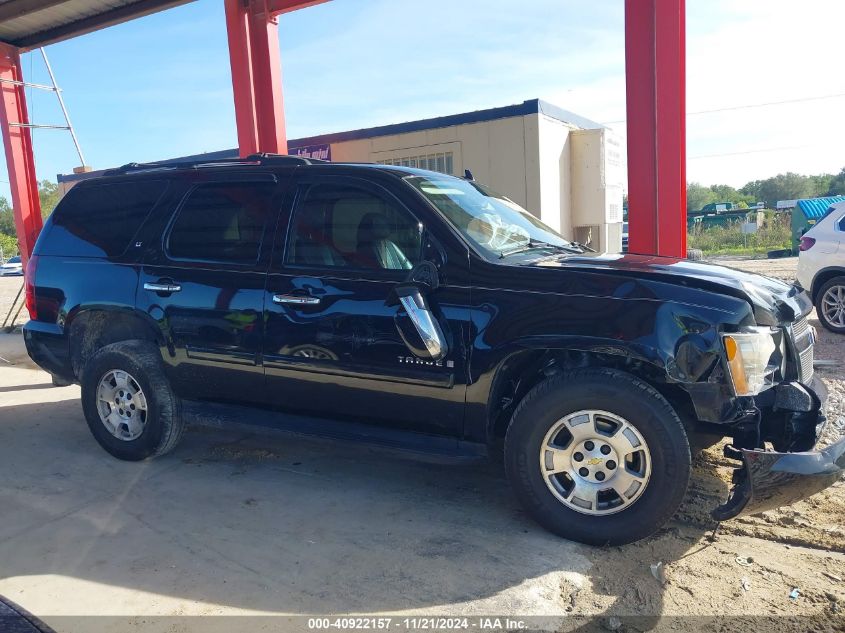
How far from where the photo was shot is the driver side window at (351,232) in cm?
387

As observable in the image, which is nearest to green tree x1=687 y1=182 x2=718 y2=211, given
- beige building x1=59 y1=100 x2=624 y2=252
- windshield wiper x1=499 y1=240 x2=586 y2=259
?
beige building x1=59 y1=100 x2=624 y2=252

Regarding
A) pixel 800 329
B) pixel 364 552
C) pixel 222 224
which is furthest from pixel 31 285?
pixel 800 329

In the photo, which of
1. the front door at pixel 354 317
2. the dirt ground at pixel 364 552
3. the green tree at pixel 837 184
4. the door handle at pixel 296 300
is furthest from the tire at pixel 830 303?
the green tree at pixel 837 184

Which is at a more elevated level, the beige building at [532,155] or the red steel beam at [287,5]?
the red steel beam at [287,5]

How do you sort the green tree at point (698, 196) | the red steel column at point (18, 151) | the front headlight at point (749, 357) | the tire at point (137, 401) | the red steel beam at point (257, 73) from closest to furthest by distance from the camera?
the front headlight at point (749, 357) → the tire at point (137, 401) → the red steel beam at point (257, 73) → the red steel column at point (18, 151) → the green tree at point (698, 196)

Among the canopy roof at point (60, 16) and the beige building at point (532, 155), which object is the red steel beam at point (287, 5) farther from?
the beige building at point (532, 155)

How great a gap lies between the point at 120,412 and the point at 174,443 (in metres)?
0.44

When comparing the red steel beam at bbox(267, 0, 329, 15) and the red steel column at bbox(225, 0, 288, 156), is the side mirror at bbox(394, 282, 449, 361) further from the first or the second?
the red steel beam at bbox(267, 0, 329, 15)

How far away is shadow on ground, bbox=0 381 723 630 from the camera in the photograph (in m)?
3.00

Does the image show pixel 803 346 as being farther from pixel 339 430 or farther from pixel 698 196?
pixel 698 196

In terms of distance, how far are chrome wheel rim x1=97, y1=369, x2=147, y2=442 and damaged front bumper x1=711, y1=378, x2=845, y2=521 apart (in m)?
3.69

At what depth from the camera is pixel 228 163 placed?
4.79 metres

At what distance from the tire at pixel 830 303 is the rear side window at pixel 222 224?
7.45 meters

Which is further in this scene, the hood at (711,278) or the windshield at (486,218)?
the windshield at (486,218)
